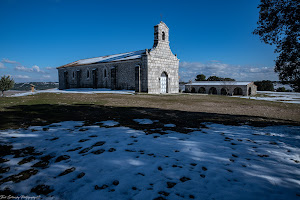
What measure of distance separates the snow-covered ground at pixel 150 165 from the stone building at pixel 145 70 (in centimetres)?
2020

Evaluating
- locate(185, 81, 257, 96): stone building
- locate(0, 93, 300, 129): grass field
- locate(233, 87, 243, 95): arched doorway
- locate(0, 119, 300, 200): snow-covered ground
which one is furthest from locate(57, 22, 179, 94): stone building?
locate(233, 87, 243, 95): arched doorway

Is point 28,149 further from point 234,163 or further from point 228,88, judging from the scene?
point 228,88

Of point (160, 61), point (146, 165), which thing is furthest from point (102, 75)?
point (146, 165)

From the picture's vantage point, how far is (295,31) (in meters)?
6.00

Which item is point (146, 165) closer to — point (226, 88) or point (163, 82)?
point (163, 82)

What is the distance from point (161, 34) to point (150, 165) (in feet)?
83.0

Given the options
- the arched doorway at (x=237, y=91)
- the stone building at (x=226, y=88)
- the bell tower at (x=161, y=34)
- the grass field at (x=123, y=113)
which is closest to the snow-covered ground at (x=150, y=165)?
the grass field at (x=123, y=113)

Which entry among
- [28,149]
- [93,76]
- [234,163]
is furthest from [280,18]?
[93,76]

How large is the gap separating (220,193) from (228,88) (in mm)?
51411

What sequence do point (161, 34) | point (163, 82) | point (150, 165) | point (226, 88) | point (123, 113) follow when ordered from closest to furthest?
point (150, 165) → point (123, 113) → point (161, 34) → point (163, 82) → point (226, 88)

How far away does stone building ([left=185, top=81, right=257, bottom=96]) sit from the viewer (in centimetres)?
4608

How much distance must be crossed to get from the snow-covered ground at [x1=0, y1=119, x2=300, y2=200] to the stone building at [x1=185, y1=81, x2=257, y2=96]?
1852 inches

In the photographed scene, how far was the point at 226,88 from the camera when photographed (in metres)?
47.9

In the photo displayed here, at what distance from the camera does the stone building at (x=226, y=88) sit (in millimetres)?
46081
